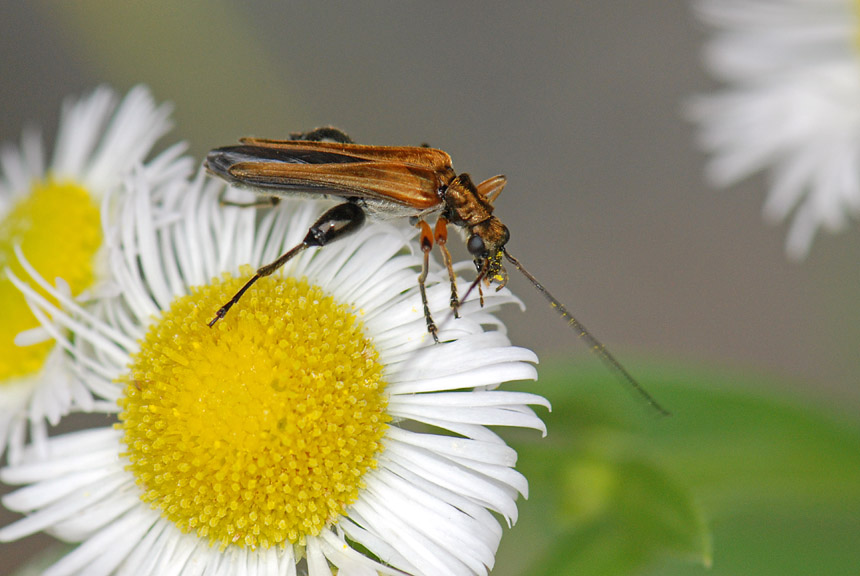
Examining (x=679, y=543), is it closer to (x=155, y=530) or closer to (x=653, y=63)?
(x=155, y=530)

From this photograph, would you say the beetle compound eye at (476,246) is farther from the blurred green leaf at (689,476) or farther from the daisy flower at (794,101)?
the daisy flower at (794,101)

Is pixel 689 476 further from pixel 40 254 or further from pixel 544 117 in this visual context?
pixel 544 117

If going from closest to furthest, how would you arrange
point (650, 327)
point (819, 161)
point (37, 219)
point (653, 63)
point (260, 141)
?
point (260, 141) < point (37, 219) < point (819, 161) < point (650, 327) < point (653, 63)

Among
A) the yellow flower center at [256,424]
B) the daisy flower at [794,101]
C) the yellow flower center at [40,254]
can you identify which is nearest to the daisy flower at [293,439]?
the yellow flower center at [256,424]

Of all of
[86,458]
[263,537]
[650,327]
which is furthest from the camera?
[650,327]

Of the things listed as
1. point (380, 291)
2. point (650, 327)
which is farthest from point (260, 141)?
point (650, 327)

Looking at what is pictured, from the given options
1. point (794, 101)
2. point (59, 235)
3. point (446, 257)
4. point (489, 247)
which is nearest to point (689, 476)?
point (489, 247)
